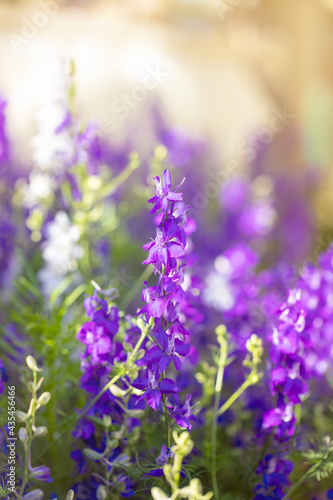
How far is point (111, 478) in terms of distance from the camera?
62 centimetres

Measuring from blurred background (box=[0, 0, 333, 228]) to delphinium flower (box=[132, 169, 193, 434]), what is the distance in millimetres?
1201

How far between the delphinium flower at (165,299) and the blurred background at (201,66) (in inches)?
47.3

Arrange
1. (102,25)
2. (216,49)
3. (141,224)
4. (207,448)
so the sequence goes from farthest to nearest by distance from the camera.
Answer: (216,49), (102,25), (141,224), (207,448)

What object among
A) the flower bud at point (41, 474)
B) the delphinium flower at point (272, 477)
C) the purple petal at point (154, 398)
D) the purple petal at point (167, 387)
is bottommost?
the flower bud at point (41, 474)

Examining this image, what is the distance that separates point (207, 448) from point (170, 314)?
26 cm

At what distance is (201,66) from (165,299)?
1641 millimetres

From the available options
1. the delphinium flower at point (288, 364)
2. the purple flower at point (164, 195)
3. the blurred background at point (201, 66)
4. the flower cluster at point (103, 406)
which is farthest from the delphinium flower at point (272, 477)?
the blurred background at point (201, 66)

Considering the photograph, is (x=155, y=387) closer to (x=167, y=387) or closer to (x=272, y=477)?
(x=167, y=387)

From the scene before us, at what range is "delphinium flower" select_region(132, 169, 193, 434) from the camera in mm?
523

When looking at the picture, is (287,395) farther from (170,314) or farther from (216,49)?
(216,49)

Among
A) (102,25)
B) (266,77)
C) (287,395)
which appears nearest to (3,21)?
(102,25)

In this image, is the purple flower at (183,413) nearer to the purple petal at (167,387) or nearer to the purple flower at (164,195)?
the purple petal at (167,387)

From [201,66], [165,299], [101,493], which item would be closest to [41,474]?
[101,493]

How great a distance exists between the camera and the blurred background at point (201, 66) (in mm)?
1771
